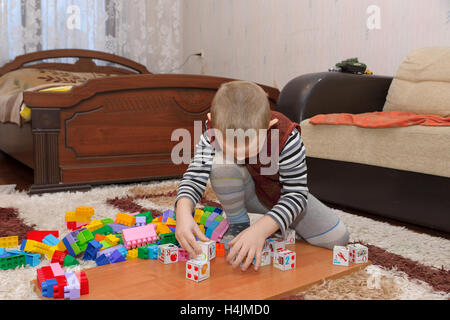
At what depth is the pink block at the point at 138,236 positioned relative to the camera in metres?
1.18

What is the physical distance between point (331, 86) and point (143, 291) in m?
1.32

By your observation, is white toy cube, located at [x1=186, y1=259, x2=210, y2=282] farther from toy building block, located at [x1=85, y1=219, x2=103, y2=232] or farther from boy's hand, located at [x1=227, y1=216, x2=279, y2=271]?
toy building block, located at [x1=85, y1=219, x2=103, y2=232]

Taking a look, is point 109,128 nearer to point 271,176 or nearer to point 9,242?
point 9,242

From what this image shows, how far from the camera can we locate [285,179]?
1.11 metres

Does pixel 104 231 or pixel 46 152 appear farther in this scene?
pixel 46 152

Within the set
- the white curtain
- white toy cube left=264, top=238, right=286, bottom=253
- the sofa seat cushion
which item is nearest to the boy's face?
white toy cube left=264, top=238, right=286, bottom=253

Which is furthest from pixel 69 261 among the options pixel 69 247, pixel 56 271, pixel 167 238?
pixel 167 238

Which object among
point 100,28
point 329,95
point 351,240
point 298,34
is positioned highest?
point 100,28

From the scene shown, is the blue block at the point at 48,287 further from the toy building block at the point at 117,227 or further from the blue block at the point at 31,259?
the toy building block at the point at 117,227

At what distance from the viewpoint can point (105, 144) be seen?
7.45 feet

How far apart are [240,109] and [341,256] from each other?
0.47 m

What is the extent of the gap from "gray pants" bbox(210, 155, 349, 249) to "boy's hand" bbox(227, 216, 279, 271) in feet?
0.57

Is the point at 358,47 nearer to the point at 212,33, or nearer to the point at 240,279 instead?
the point at 212,33
